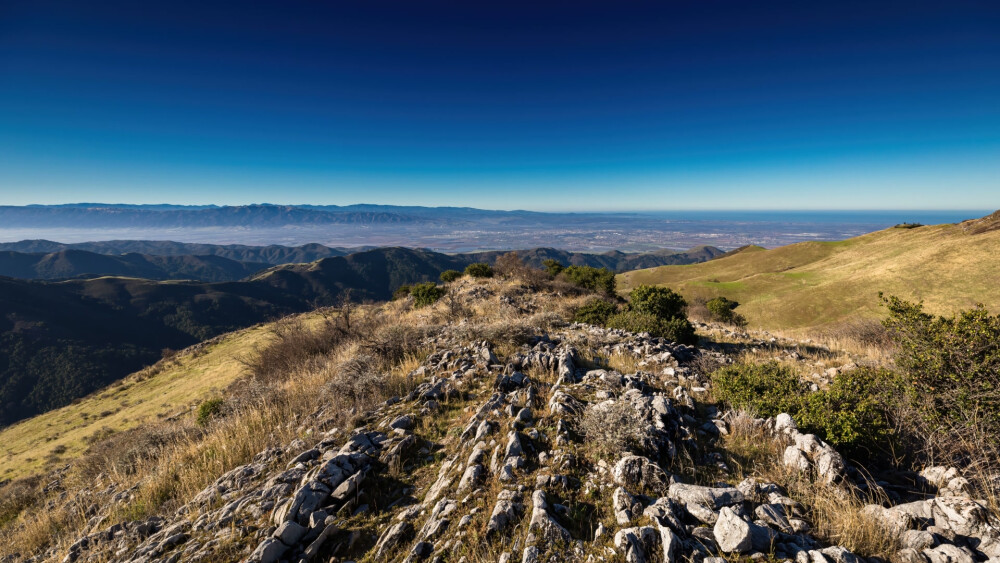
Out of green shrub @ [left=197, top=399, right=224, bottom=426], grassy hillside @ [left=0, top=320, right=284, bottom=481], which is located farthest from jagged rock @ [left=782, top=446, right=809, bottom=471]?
grassy hillside @ [left=0, top=320, right=284, bottom=481]

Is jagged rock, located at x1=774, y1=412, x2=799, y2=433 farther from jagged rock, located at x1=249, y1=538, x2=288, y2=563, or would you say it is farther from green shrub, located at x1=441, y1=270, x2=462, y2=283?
green shrub, located at x1=441, y1=270, x2=462, y2=283

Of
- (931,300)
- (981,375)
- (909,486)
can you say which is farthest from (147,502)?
(931,300)

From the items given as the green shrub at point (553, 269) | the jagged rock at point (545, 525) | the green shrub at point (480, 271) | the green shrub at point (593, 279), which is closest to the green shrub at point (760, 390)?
the jagged rock at point (545, 525)

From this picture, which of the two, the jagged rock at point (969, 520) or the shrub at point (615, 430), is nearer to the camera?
the jagged rock at point (969, 520)

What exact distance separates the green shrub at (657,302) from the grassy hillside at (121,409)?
22.6 meters

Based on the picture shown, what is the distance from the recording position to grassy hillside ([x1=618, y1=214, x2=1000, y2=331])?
32062 millimetres

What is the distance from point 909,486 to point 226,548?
8.00m

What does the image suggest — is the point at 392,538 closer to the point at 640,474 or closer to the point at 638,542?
the point at 638,542

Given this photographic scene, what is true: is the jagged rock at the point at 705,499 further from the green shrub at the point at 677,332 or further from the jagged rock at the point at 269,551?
the green shrub at the point at 677,332

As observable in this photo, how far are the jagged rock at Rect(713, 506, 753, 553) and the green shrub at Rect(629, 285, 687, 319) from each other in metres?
12.3

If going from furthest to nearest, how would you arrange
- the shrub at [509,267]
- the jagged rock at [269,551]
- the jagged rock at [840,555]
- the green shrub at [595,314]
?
the shrub at [509,267] → the green shrub at [595,314] → the jagged rock at [269,551] → the jagged rock at [840,555]

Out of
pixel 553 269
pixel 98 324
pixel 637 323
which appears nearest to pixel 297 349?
pixel 637 323

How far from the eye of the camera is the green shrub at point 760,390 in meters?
5.42

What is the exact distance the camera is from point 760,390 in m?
6.00
